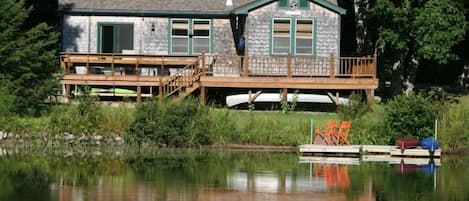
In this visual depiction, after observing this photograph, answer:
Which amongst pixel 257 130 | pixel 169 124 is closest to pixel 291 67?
pixel 257 130

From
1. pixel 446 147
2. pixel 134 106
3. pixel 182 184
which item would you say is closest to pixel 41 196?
pixel 182 184

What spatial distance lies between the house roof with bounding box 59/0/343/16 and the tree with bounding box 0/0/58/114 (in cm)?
617

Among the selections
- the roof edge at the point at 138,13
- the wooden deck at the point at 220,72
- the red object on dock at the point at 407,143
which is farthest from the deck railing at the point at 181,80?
the red object on dock at the point at 407,143

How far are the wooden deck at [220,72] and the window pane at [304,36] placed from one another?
0.96 metres

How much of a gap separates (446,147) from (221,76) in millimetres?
9577

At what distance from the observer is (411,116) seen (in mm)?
→ 36469

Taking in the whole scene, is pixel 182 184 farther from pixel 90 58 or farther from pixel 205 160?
pixel 90 58

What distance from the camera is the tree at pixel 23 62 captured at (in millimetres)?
38312

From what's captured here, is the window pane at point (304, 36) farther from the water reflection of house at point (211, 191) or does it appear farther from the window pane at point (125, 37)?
the water reflection of house at point (211, 191)

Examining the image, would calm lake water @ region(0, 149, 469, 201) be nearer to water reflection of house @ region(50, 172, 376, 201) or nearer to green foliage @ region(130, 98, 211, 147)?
water reflection of house @ region(50, 172, 376, 201)

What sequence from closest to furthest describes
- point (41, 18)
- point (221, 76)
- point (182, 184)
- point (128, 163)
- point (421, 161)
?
point (182, 184) < point (128, 163) < point (421, 161) < point (221, 76) < point (41, 18)

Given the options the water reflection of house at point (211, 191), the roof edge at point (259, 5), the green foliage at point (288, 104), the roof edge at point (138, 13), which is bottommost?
the water reflection of house at point (211, 191)

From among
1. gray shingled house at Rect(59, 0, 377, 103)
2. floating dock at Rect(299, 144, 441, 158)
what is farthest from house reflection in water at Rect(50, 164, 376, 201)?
gray shingled house at Rect(59, 0, 377, 103)

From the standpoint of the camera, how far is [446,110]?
37.7 m
